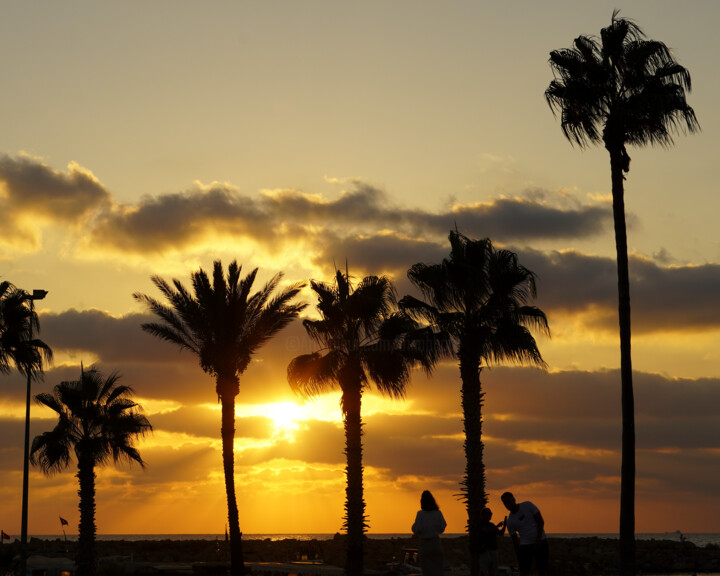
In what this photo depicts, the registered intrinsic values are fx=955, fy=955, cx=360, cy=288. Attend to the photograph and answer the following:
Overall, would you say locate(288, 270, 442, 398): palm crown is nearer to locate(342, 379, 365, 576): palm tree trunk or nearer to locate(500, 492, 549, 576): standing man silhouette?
locate(342, 379, 365, 576): palm tree trunk

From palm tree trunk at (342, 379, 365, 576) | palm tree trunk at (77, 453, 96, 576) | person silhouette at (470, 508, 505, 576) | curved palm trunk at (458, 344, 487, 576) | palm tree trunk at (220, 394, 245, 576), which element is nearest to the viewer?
person silhouette at (470, 508, 505, 576)

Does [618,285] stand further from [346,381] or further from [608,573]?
[608,573]

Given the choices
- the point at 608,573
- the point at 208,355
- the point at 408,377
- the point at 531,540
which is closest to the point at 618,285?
the point at 531,540

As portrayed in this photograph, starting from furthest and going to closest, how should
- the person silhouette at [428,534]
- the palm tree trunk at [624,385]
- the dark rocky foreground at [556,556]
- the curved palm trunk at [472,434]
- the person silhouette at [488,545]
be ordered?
the dark rocky foreground at [556,556], the curved palm trunk at [472,434], the palm tree trunk at [624,385], the person silhouette at [488,545], the person silhouette at [428,534]

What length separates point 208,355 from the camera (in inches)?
1553

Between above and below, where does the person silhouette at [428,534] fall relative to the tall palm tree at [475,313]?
below

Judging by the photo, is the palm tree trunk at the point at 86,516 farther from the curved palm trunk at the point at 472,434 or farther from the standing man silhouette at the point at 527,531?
the standing man silhouette at the point at 527,531

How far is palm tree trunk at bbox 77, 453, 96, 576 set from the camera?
143 ft

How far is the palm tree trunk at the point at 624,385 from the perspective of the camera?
23.0 metres

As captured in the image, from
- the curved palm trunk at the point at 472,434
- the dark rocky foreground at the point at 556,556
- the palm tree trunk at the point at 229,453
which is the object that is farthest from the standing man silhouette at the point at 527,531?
the dark rocky foreground at the point at 556,556

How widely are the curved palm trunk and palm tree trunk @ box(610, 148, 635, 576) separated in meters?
9.23

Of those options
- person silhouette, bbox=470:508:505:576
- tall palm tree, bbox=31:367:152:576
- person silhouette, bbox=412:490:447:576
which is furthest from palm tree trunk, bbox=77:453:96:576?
person silhouette, bbox=412:490:447:576

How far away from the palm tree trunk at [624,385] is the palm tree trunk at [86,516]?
28.0 m

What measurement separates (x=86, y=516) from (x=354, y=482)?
614 inches
